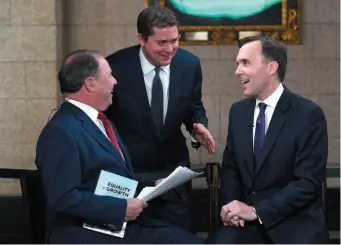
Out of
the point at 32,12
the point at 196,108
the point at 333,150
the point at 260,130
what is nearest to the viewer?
the point at 260,130

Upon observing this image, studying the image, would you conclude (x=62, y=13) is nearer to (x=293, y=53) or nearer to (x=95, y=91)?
(x=293, y=53)

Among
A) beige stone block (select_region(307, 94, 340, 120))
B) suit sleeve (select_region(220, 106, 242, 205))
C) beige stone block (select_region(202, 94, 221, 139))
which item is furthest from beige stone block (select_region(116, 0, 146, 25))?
suit sleeve (select_region(220, 106, 242, 205))

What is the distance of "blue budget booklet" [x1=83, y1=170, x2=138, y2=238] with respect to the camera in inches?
121

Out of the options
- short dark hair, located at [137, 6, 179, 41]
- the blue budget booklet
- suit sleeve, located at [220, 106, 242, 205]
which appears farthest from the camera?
short dark hair, located at [137, 6, 179, 41]

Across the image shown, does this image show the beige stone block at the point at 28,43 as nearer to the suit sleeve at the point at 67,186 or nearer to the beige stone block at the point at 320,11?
the beige stone block at the point at 320,11

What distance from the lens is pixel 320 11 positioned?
229 inches

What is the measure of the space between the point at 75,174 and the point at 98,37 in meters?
2.99

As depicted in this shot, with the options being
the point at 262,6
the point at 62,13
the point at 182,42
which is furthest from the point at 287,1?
the point at 62,13

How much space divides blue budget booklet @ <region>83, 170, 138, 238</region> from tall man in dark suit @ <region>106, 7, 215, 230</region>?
66 cm

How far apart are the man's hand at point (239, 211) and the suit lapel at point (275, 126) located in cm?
17

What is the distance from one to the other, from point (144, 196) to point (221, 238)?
1.40 feet

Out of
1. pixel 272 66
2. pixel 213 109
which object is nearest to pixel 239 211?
pixel 272 66

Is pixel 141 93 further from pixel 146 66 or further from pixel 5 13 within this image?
→ pixel 5 13

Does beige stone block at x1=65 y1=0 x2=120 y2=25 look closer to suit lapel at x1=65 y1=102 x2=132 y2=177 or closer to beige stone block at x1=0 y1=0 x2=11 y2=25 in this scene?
beige stone block at x1=0 y1=0 x2=11 y2=25
